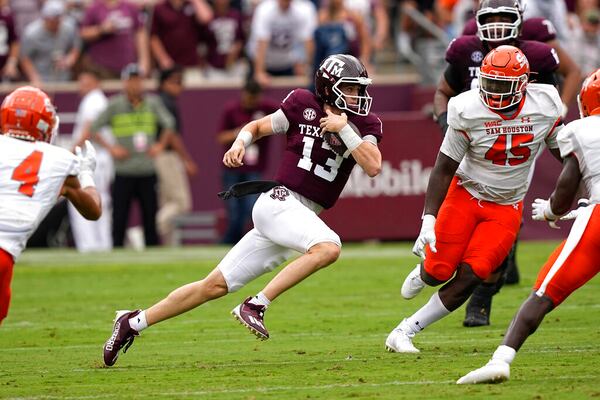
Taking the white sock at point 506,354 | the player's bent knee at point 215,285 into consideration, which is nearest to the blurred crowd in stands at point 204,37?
the player's bent knee at point 215,285

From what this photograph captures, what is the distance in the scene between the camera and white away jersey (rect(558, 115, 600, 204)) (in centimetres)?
595

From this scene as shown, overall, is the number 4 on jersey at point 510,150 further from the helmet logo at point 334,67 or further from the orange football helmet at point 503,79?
the helmet logo at point 334,67

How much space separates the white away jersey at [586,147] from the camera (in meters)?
5.95

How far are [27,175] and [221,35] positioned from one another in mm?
10321

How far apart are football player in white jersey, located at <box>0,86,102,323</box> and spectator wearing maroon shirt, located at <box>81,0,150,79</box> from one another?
368 inches

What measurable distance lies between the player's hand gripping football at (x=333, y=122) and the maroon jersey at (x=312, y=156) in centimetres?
17

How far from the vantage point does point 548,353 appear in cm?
714

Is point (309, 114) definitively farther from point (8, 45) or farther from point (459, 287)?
point (8, 45)

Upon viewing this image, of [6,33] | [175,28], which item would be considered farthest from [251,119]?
[6,33]

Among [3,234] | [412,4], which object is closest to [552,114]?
[3,234]

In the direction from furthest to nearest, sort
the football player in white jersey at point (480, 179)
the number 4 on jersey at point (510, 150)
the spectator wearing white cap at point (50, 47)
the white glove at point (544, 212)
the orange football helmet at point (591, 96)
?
the spectator wearing white cap at point (50, 47) → the number 4 on jersey at point (510, 150) → the football player in white jersey at point (480, 179) → the white glove at point (544, 212) → the orange football helmet at point (591, 96)

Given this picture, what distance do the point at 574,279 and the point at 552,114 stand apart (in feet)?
4.69

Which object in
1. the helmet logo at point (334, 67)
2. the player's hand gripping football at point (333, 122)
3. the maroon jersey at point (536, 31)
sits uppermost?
the helmet logo at point (334, 67)

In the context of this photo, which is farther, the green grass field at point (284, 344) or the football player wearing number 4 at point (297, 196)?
the football player wearing number 4 at point (297, 196)
